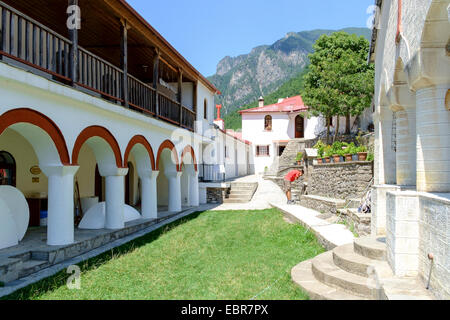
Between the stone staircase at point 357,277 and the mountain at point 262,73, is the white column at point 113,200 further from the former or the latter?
the mountain at point 262,73

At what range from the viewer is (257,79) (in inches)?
5143

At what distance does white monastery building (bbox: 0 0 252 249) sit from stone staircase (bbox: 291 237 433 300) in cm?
470

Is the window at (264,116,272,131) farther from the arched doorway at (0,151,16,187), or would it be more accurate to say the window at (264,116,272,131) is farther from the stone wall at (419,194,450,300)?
the stone wall at (419,194,450,300)

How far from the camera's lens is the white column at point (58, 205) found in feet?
22.7

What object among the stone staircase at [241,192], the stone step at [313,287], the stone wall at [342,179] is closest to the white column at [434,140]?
the stone step at [313,287]

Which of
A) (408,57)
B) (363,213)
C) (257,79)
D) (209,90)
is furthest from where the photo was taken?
(257,79)

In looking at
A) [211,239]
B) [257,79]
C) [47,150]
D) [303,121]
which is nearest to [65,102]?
[47,150]

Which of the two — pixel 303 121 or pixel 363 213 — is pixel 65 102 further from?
pixel 303 121

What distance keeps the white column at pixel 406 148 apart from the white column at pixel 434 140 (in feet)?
5.94

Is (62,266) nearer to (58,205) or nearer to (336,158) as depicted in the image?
(58,205)

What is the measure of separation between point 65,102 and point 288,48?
516 feet

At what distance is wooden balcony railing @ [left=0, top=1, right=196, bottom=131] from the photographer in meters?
5.91

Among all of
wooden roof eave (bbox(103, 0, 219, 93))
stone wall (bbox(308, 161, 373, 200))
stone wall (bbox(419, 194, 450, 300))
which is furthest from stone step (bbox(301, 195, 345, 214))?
stone wall (bbox(419, 194, 450, 300))

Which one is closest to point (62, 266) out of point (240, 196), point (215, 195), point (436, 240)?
point (436, 240)
